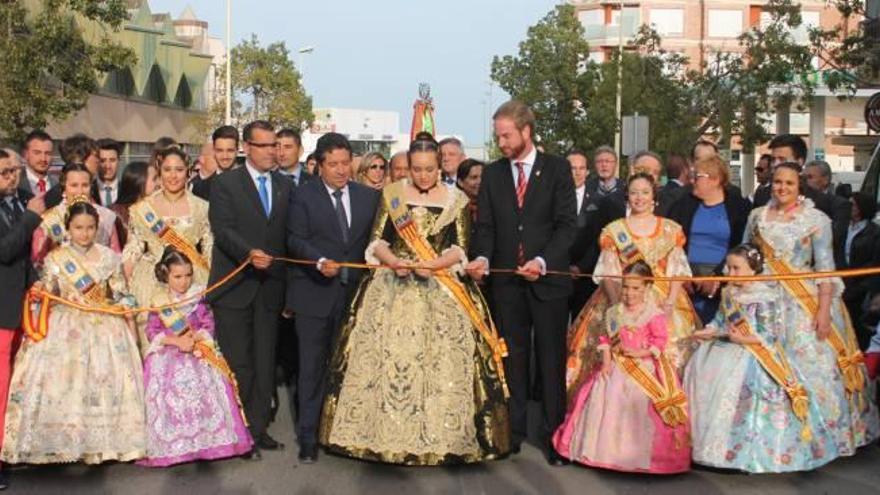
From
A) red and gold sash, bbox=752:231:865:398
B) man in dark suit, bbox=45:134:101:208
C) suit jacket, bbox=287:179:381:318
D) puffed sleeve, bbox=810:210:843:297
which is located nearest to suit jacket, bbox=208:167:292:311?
suit jacket, bbox=287:179:381:318

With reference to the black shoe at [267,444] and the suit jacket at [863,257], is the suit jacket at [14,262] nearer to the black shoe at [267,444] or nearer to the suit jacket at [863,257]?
the black shoe at [267,444]

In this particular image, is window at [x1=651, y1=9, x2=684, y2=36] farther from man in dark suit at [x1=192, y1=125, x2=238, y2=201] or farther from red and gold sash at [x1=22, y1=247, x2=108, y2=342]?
red and gold sash at [x1=22, y1=247, x2=108, y2=342]

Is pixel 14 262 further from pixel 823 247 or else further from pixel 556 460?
pixel 823 247

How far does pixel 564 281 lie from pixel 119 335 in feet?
9.36

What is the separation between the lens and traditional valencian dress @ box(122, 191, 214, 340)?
28.0 ft

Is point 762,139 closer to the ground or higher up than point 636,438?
higher up

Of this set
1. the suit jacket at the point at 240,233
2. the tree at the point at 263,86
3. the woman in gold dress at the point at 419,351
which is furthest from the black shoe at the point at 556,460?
the tree at the point at 263,86

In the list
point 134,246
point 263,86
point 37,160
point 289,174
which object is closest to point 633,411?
point 134,246

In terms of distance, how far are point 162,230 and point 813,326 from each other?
4365 millimetres

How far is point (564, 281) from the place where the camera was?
8039 millimetres

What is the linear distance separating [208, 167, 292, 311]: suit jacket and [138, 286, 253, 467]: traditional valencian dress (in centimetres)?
25

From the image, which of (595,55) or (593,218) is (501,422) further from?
(595,55)

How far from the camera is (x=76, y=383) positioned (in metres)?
7.76

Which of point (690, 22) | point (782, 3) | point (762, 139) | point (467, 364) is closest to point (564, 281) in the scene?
point (467, 364)
